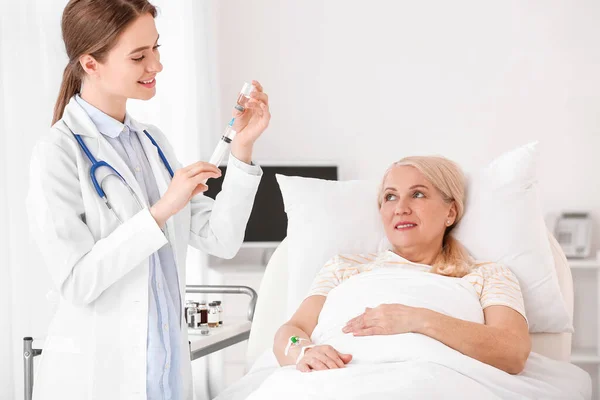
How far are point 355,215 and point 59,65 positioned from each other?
3.42ft

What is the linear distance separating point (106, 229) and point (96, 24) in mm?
364

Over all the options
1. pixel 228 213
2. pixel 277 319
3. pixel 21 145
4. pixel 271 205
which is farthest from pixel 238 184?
pixel 271 205

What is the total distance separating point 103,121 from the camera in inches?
57.5

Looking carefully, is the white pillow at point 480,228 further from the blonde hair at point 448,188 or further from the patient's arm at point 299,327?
the patient's arm at point 299,327

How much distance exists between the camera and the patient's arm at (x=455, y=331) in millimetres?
1601

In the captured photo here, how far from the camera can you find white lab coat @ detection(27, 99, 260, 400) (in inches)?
51.9

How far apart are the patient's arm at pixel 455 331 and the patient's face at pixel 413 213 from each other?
335 mm

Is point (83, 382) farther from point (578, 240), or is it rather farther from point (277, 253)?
point (578, 240)

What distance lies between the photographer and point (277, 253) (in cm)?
219

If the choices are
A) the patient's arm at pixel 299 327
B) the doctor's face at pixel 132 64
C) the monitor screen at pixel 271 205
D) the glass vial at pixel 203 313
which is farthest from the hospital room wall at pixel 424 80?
the doctor's face at pixel 132 64

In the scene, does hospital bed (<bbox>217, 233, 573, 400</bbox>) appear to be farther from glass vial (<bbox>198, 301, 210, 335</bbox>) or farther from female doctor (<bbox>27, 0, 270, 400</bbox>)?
female doctor (<bbox>27, 0, 270, 400</bbox>)

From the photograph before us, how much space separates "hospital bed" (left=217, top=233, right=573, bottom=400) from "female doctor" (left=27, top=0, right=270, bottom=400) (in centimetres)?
40

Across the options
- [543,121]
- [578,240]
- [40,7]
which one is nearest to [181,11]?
[40,7]

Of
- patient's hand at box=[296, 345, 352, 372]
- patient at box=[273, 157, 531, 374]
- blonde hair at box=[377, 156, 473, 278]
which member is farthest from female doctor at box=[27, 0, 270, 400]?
blonde hair at box=[377, 156, 473, 278]
